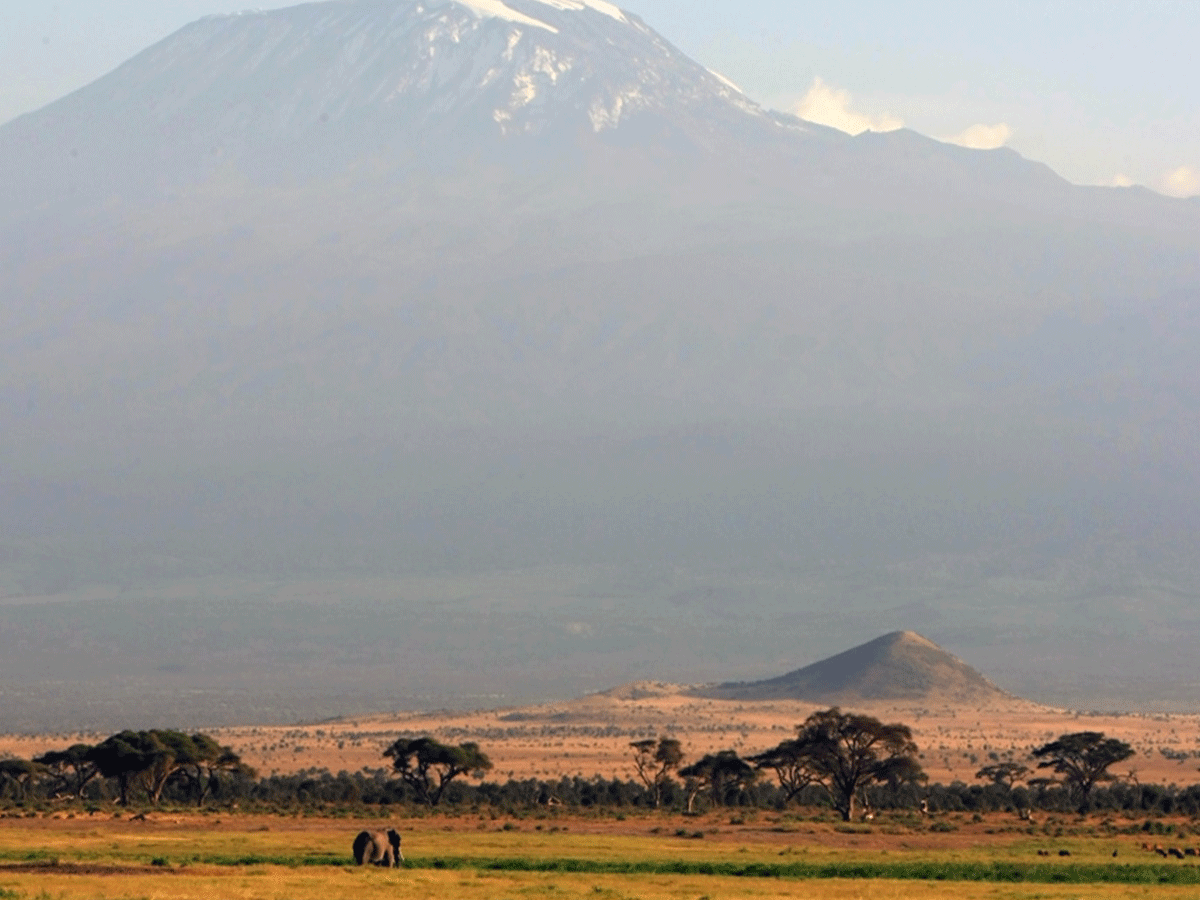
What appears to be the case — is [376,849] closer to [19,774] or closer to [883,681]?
[19,774]

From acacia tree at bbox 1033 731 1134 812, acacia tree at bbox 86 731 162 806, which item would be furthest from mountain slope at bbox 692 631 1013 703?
acacia tree at bbox 86 731 162 806

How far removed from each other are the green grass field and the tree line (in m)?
7.80

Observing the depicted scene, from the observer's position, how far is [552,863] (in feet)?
161

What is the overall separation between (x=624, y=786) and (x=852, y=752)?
14.2 m

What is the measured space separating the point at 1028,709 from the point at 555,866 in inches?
4758

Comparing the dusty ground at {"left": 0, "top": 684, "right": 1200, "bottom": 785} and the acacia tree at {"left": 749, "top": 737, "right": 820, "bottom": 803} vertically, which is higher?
the dusty ground at {"left": 0, "top": 684, "right": 1200, "bottom": 785}

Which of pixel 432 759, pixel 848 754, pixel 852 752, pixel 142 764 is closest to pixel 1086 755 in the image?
pixel 848 754

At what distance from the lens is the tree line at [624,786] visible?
72.4 metres

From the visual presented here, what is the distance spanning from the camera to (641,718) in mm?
152875

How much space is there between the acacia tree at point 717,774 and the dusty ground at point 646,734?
19.4m

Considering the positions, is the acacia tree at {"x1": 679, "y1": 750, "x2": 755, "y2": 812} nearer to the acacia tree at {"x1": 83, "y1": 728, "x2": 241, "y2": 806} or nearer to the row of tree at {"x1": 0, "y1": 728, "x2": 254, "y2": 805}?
the row of tree at {"x1": 0, "y1": 728, "x2": 254, "y2": 805}

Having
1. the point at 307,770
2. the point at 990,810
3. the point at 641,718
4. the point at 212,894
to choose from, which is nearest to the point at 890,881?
the point at 212,894

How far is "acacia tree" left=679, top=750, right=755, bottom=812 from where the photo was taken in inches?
2987

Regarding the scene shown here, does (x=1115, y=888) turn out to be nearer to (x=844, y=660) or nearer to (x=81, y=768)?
(x=81, y=768)
